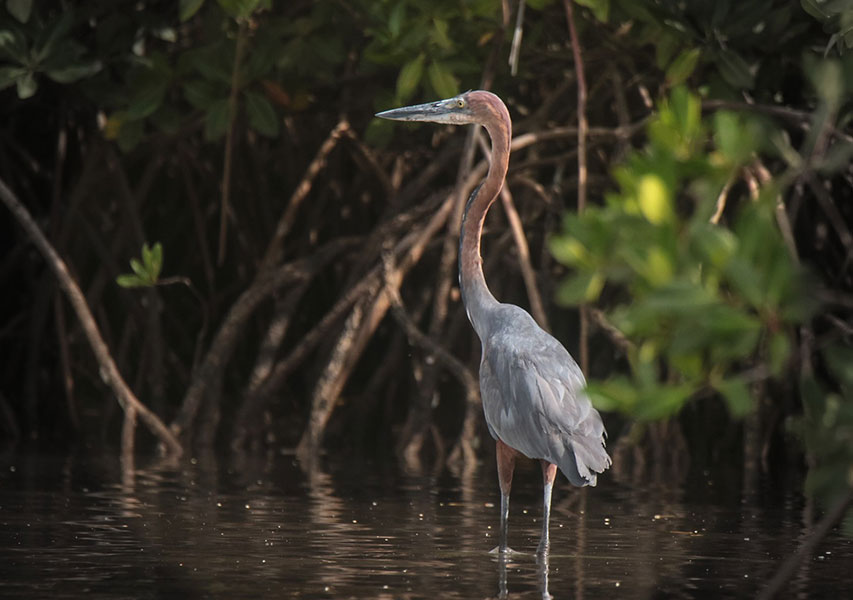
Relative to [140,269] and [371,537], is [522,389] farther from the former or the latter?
[140,269]

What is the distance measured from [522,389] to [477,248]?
0.81 metres

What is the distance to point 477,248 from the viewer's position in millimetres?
6098

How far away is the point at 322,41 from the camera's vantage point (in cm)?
812

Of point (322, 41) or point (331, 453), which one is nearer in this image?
point (322, 41)

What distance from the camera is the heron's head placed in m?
6.27

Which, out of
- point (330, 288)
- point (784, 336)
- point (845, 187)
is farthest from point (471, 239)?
→ point (330, 288)

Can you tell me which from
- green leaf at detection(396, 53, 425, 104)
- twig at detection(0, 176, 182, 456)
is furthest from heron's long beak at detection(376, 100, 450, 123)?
twig at detection(0, 176, 182, 456)

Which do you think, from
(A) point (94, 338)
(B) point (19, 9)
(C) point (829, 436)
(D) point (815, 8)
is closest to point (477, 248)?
(D) point (815, 8)

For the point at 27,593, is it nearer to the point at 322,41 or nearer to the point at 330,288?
the point at 322,41

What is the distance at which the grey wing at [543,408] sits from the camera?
17.1 feet

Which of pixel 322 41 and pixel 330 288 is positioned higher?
pixel 322 41

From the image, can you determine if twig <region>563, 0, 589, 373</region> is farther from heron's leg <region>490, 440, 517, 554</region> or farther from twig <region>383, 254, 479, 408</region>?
heron's leg <region>490, 440, 517, 554</region>

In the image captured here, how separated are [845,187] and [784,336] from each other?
5736 millimetres

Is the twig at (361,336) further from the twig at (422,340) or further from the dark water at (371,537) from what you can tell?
the dark water at (371,537)
